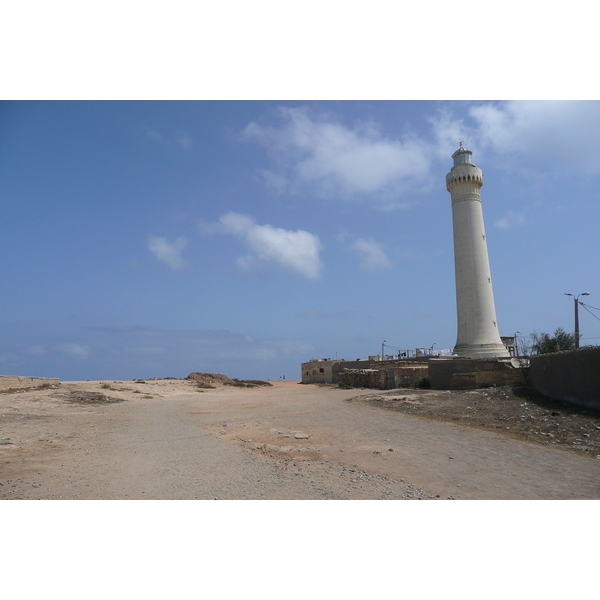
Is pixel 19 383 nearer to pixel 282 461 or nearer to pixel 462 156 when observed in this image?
pixel 282 461

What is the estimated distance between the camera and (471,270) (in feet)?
83.5

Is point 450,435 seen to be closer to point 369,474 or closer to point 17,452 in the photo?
point 369,474

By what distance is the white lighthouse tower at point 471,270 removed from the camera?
24.8 m

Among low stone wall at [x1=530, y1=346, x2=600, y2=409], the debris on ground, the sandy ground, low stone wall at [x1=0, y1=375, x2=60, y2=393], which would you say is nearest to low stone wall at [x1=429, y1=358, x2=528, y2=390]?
the debris on ground

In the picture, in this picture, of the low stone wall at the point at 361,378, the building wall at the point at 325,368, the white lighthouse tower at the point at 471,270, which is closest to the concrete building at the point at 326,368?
the building wall at the point at 325,368

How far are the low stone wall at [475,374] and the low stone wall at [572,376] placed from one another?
3.36m

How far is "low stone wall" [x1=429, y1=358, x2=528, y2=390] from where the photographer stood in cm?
1775

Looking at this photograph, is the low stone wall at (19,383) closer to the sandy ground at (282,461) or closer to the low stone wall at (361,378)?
the sandy ground at (282,461)

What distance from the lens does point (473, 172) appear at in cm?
2631

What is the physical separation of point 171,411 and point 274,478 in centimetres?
1100

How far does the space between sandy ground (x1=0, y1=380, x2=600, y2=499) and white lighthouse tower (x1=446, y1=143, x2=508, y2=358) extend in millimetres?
14556

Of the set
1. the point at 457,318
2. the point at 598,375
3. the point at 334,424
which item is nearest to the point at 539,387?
the point at 598,375

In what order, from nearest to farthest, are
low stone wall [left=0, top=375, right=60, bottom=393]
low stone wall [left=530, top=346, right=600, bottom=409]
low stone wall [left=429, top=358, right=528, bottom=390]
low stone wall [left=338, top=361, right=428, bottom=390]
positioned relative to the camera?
low stone wall [left=530, top=346, right=600, bottom=409], low stone wall [left=429, top=358, right=528, bottom=390], low stone wall [left=0, top=375, right=60, bottom=393], low stone wall [left=338, top=361, right=428, bottom=390]

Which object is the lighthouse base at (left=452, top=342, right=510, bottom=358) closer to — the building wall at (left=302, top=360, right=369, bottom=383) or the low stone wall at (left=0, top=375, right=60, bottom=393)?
the building wall at (left=302, top=360, right=369, bottom=383)
